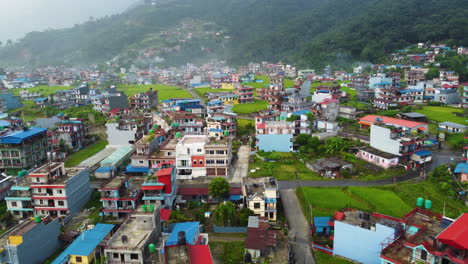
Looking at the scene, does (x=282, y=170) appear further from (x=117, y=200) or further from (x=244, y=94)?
(x=244, y=94)

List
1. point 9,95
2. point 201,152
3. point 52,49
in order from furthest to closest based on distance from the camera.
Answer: point 52,49 < point 9,95 < point 201,152

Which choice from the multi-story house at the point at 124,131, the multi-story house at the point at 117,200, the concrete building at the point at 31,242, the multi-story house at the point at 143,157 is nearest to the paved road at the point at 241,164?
the multi-story house at the point at 143,157

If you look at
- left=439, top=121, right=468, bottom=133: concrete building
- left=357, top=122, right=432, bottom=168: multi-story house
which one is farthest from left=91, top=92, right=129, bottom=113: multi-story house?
left=439, top=121, right=468, bottom=133: concrete building

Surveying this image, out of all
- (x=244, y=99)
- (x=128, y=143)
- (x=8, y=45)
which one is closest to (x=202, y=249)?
(x=128, y=143)

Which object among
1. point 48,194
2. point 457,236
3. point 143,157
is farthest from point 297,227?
point 48,194

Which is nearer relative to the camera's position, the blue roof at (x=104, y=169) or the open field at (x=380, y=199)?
the open field at (x=380, y=199)

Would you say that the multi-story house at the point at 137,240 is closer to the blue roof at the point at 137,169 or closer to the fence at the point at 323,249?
the fence at the point at 323,249

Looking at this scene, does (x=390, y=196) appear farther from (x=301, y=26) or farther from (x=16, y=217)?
(x=301, y=26)
